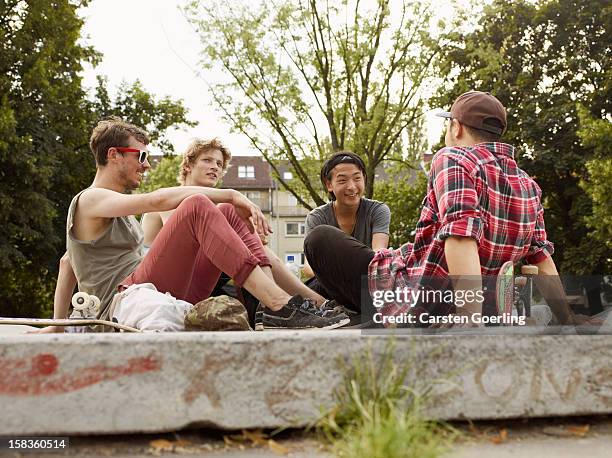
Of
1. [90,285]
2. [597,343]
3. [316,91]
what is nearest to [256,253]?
[90,285]

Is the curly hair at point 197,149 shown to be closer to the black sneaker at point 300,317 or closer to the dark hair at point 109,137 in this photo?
the dark hair at point 109,137

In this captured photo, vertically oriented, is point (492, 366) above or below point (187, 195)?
below

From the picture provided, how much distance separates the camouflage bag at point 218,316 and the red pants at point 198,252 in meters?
0.36

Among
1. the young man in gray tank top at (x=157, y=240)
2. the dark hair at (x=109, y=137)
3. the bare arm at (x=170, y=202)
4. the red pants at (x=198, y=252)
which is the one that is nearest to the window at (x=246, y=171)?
the young man in gray tank top at (x=157, y=240)

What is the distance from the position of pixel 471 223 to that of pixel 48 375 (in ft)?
5.38

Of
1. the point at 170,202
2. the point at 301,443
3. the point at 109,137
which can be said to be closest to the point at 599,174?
the point at 109,137

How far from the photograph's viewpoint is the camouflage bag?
11.2 feet

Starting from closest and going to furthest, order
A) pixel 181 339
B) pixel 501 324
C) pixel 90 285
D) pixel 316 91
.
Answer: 1. pixel 181 339
2. pixel 501 324
3. pixel 90 285
4. pixel 316 91

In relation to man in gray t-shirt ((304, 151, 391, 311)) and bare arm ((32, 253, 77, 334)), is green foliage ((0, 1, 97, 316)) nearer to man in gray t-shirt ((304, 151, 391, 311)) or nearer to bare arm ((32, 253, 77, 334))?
bare arm ((32, 253, 77, 334))

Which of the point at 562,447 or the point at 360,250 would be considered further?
the point at 360,250

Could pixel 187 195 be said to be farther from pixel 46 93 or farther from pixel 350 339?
pixel 46 93

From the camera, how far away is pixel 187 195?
404 centimetres

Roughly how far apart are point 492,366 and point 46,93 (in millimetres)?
19809

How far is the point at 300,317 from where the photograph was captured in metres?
3.76
